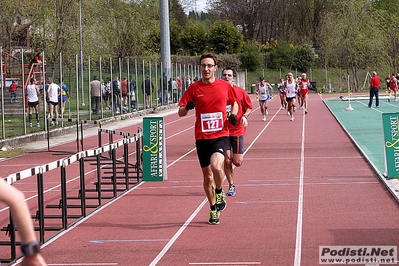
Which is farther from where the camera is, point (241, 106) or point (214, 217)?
point (241, 106)

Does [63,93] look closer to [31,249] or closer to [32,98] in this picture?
[32,98]

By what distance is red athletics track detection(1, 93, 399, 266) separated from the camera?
27.9 feet

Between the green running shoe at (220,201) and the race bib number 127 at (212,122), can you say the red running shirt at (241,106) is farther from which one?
the race bib number 127 at (212,122)

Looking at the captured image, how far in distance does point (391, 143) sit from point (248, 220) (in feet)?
14.1

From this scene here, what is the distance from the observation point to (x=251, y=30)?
4085 inches

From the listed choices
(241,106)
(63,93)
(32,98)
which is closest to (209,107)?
(241,106)

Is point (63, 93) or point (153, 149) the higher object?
point (63, 93)

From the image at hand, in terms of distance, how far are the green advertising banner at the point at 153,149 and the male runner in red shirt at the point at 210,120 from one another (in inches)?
182

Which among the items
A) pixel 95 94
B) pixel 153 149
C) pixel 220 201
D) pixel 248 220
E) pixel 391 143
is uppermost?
pixel 95 94

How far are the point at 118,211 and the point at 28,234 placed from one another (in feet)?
27.6

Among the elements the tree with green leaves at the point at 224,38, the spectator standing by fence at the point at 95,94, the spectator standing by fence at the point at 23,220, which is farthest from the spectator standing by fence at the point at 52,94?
the tree with green leaves at the point at 224,38

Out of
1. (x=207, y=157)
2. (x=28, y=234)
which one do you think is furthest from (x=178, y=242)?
(x=28, y=234)

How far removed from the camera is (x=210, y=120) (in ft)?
33.4

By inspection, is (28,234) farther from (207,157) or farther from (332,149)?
(332,149)
